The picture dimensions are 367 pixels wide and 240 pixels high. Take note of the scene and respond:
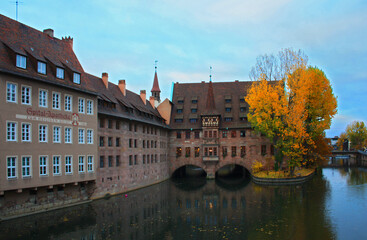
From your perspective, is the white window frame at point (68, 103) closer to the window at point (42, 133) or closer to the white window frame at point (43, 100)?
the white window frame at point (43, 100)

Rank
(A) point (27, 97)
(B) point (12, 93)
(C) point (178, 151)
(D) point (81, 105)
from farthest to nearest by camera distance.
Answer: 1. (C) point (178, 151)
2. (D) point (81, 105)
3. (A) point (27, 97)
4. (B) point (12, 93)

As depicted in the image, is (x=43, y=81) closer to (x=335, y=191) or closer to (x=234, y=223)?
(x=234, y=223)

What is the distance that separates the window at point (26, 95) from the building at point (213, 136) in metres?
37.5

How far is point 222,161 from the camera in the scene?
208 feet

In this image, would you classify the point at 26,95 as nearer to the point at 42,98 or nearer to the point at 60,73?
the point at 42,98

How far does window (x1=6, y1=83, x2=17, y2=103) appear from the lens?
91.6 ft

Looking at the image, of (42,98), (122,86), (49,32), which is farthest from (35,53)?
(122,86)

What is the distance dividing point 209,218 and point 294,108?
85.5 ft

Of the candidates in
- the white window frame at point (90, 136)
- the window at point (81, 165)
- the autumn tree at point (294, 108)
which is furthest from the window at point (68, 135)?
the autumn tree at point (294, 108)

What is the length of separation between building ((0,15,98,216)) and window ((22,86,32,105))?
0.04 metres

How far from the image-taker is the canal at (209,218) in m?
24.9

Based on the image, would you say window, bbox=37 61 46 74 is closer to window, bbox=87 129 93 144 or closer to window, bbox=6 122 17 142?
window, bbox=6 122 17 142

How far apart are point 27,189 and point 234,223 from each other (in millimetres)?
17775

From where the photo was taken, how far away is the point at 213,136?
2494 inches
